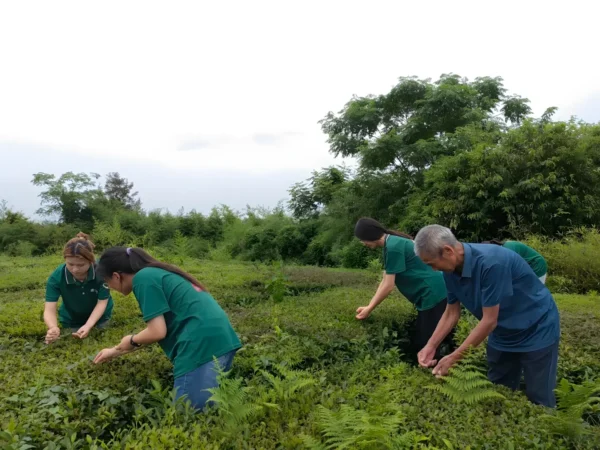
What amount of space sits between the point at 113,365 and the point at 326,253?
13.5m

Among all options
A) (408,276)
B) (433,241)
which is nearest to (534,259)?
(408,276)

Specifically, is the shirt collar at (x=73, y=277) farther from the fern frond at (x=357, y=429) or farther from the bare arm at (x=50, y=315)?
the fern frond at (x=357, y=429)

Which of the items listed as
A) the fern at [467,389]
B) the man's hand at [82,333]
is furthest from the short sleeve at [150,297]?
the fern at [467,389]

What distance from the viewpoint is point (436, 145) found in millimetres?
13234

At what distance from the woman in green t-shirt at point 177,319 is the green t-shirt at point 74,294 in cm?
136

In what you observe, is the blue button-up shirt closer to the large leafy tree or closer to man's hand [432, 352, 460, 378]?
man's hand [432, 352, 460, 378]

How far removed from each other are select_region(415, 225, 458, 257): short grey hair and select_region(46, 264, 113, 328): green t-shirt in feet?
9.48

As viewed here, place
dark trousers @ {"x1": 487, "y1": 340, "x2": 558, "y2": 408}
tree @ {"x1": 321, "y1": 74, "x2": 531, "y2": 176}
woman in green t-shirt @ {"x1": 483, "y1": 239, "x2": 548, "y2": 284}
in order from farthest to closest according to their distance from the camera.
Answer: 1. tree @ {"x1": 321, "y1": 74, "x2": 531, "y2": 176}
2. woman in green t-shirt @ {"x1": 483, "y1": 239, "x2": 548, "y2": 284}
3. dark trousers @ {"x1": 487, "y1": 340, "x2": 558, "y2": 408}

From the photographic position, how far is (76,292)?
4.18 m

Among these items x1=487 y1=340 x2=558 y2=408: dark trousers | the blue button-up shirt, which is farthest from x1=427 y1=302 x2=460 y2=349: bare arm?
x1=487 y1=340 x2=558 y2=408: dark trousers

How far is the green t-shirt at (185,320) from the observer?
9.27 feet

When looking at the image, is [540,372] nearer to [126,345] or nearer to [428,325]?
[428,325]

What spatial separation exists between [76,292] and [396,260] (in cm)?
301

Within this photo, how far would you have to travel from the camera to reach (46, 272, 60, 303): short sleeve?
13.4ft
